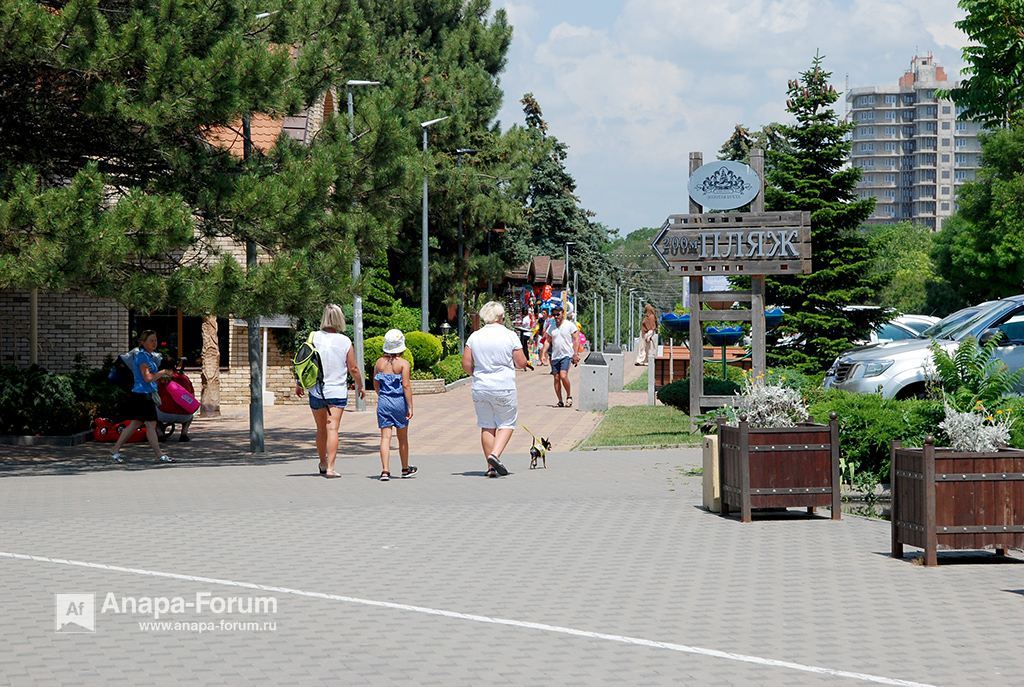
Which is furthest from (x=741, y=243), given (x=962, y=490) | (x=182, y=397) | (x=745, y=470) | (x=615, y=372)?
(x=615, y=372)

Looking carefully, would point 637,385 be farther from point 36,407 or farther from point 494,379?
point 494,379

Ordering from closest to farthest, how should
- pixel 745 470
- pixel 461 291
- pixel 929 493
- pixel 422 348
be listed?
1. pixel 929 493
2. pixel 745 470
3. pixel 422 348
4. pixel 461 291

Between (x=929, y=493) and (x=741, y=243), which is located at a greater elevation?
(x=741, y=243)

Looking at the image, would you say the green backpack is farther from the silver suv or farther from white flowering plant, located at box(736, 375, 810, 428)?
the silver suv

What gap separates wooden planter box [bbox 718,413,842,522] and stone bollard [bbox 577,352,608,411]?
14960 mm

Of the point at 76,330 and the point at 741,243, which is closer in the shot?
the point at 741,243

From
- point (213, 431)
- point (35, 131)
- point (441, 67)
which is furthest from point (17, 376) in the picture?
point (441, 67)

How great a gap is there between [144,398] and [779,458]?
8.53 meters

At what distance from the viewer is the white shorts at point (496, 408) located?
49.2ft

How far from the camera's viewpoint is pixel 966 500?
30.6 ft

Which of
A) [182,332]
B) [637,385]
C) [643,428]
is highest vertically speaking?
[182,332]

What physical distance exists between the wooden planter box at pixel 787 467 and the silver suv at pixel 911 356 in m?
5.99

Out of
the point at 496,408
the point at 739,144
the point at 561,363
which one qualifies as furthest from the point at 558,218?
the point at 496,408

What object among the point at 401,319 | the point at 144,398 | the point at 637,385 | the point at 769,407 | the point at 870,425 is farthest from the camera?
the point at 637,385
